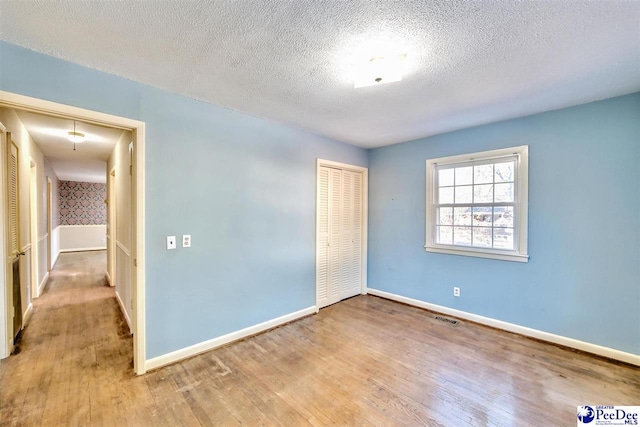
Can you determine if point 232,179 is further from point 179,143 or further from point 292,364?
point 292,364

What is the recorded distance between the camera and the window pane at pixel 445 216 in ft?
11.8

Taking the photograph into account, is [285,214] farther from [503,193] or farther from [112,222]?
[112,222]

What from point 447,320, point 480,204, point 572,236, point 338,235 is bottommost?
point 447,320

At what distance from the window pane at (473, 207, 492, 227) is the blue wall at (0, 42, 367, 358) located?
2.10 meters

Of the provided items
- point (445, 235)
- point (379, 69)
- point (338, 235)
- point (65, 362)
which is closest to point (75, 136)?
point (65, 362)

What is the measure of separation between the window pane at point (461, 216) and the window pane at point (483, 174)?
0.38 meters

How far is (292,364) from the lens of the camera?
2408mm

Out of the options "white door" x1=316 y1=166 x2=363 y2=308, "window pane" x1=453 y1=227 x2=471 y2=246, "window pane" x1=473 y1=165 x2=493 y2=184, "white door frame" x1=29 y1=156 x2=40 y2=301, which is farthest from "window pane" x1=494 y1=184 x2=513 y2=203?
"white door frame" x1=29 y1=156 x2=40 y2=301

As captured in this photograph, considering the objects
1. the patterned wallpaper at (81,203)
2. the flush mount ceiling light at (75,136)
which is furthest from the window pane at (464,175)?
the patterned wallpaper at (81,203)

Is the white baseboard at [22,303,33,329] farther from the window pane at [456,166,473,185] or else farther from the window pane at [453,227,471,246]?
the window pane at [456,166,473,185]

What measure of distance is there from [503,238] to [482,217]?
12.9 inches

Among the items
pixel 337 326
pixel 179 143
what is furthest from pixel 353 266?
pixel 179 143

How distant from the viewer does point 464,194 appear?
3.46 m

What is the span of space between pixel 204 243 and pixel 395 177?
2873mm
